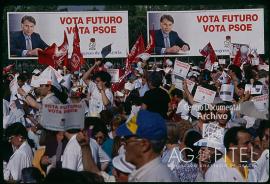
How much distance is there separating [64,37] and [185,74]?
1.08 m

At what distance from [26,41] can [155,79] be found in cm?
115

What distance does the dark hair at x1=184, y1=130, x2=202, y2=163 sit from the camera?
642 centimetres

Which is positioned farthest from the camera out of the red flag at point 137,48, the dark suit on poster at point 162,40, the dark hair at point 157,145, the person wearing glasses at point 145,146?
the dark suit on poster at point 162,40

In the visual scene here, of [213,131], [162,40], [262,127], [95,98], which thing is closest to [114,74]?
[95,98]

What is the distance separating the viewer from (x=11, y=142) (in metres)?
6.45

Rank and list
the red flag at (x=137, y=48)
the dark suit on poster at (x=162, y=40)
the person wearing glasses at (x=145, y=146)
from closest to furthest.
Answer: the person wearing glasses at (x=145, y=146), the red flag at (x=137, y=48), the dark suit on poster at (x=162, y=40)

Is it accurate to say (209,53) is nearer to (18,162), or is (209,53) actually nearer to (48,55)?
(48,55)

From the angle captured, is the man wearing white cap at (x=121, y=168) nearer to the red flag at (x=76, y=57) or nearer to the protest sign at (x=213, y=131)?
A: the protest sign at (x=213, y=131)

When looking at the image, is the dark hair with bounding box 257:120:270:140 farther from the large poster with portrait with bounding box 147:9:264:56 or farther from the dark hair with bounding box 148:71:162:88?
the dark hair with bounding box 148:71:162:88

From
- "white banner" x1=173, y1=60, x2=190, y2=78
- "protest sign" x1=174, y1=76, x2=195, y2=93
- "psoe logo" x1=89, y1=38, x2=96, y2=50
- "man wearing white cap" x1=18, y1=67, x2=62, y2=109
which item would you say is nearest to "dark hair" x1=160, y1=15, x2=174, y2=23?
"white banner" x1=173, y1=60, x2=190, y2=78

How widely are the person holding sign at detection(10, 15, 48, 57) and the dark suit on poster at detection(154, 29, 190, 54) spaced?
96 cm

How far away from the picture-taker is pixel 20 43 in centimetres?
645

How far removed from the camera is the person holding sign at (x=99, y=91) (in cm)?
642

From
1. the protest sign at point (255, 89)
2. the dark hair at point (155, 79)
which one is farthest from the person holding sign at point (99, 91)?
the protest sign at point (255, 89)
